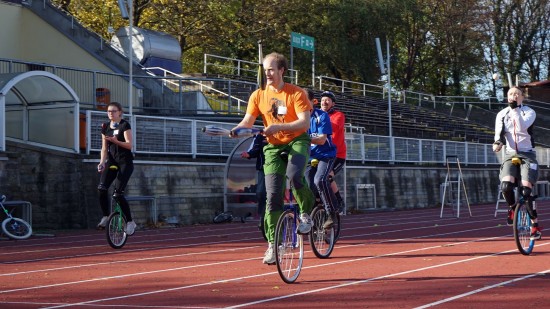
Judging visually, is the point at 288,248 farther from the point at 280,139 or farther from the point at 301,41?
the point at 301,41

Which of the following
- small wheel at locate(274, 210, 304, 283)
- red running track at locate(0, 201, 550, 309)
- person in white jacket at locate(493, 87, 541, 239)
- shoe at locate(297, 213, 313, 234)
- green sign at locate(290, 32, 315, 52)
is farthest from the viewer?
green sign at locate(290, 32, 315, 52)

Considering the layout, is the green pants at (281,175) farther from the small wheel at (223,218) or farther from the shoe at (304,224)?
the small wheel at (223,218)

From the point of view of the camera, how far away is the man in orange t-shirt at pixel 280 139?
9.95m

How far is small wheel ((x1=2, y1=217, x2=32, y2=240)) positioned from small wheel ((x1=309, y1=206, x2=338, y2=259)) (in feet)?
23.1

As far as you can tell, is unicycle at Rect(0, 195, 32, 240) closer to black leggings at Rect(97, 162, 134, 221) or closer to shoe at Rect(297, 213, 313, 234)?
black leggings at Rect(97, 162, 134, 221)

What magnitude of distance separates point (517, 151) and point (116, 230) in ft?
18.2

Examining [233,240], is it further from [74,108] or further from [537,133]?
[537,133]

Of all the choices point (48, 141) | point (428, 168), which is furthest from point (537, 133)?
point (48, 141)

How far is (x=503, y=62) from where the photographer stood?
242 ft

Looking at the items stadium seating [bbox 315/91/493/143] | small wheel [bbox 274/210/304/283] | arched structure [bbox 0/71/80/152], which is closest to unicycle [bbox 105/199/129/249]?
small wheel [bbox 274/210/304/283]

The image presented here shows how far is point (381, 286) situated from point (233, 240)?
734 cm

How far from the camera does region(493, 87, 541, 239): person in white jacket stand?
12.8m

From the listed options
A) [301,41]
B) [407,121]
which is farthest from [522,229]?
[407,121]

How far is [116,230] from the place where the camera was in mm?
15016
